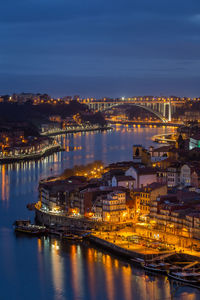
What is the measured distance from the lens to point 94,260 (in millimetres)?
10195

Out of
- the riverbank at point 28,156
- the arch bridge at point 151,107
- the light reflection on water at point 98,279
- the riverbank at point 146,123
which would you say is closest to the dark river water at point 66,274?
the light reflection on water at point 98,279

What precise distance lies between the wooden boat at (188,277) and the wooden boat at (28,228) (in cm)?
306

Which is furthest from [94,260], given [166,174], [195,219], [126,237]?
[166,174]

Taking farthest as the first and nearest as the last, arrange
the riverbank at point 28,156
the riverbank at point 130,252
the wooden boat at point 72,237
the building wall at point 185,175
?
the riverbank at point 28,156 → the building wall at point 185,175 → the wooden boat at point 72,237 → the riverbank at point 130,252

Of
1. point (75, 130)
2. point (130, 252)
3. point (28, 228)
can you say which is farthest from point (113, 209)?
point (75, 130)

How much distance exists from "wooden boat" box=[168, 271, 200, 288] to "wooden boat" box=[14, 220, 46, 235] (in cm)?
306

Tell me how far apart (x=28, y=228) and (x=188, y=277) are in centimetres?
354

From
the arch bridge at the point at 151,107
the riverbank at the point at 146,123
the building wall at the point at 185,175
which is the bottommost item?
the building wall at the point at 185,175

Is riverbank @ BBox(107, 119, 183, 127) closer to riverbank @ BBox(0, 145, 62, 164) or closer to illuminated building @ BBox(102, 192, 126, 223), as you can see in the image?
riverbank @ BBox(0, 145, 62, 164)

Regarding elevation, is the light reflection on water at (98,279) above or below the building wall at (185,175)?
below

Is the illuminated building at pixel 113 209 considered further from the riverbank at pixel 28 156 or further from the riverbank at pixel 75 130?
the riverbank at pixel 75 130

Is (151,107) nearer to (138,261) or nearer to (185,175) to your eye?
(185,175)

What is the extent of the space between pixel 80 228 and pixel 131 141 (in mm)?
19255

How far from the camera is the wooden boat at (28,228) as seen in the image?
11.6m
